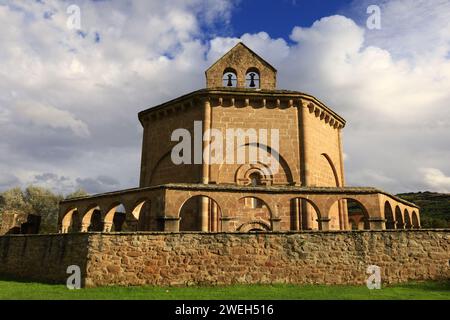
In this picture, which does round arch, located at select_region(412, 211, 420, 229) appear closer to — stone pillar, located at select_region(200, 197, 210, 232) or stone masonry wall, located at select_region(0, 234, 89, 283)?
stone pillar, located at select_region(200, 197, 210, 232)

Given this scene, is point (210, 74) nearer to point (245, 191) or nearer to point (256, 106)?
point (256, 106)

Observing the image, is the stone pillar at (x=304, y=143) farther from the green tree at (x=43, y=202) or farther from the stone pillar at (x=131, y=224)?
the green tree at (x=43, y=202)

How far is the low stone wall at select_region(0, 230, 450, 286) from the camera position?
41.4 feet

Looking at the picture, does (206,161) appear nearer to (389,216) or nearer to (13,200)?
(389,216)

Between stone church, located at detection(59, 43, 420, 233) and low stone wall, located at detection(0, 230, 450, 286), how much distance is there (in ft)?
5.09

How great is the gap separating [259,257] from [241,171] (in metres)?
5.65

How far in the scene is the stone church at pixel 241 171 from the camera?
15.1m

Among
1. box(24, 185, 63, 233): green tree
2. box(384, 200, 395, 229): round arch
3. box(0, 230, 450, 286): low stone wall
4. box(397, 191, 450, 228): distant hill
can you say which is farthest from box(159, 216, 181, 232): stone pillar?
box(397, 191, 450, 228): distant hill

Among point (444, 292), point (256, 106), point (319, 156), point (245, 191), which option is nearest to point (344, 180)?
point (319, 156)

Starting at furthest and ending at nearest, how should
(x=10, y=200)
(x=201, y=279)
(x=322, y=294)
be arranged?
(x=10, y=200) → (x=201, y=279) → (x=322, y=294)

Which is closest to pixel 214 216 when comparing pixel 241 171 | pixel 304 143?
pixel 241 171

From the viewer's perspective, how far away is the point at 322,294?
10.8 meters

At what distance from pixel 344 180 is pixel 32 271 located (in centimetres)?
1666
